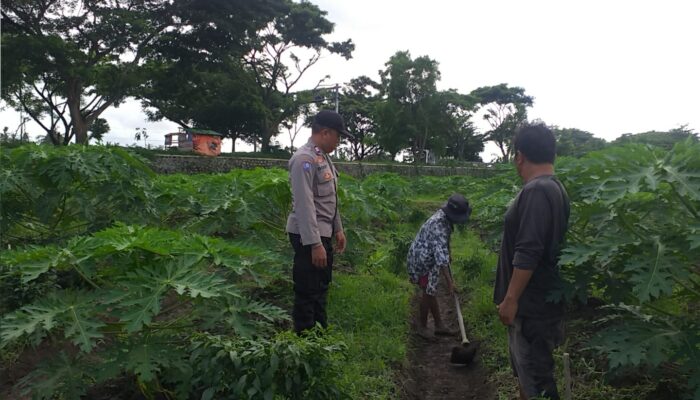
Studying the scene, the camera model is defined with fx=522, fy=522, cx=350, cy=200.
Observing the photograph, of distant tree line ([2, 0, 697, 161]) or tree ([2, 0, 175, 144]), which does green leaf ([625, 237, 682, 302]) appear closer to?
distant tree line ([2, 0, 697, 161])

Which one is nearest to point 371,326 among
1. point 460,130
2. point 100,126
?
point 100,126

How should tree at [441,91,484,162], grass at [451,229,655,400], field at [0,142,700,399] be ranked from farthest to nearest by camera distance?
tree at [441,91,484,162] → grass at [451,229,655,400] → field at [0,142,700,399]

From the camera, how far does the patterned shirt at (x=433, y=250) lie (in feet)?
17.1

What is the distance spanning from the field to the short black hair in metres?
0.32

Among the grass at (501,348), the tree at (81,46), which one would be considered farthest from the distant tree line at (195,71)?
the grass at (501,348)

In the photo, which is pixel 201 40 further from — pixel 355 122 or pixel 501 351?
pixel 355 122

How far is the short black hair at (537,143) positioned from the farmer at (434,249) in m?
2.25

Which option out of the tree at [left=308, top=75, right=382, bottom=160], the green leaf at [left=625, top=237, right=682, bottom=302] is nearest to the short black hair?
the green leaf at [left=625, top=237, right=682, bottom=302]

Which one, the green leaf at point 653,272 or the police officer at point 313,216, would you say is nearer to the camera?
the green leaf at point 653,272

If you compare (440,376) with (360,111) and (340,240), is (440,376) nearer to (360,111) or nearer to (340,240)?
(340,240)

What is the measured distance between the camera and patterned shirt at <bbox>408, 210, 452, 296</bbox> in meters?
5.21

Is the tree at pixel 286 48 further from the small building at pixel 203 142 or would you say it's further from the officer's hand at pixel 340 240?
the officer's hand at pixel 340 240

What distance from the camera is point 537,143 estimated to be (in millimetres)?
2863

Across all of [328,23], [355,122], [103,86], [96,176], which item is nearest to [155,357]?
[96,176]
